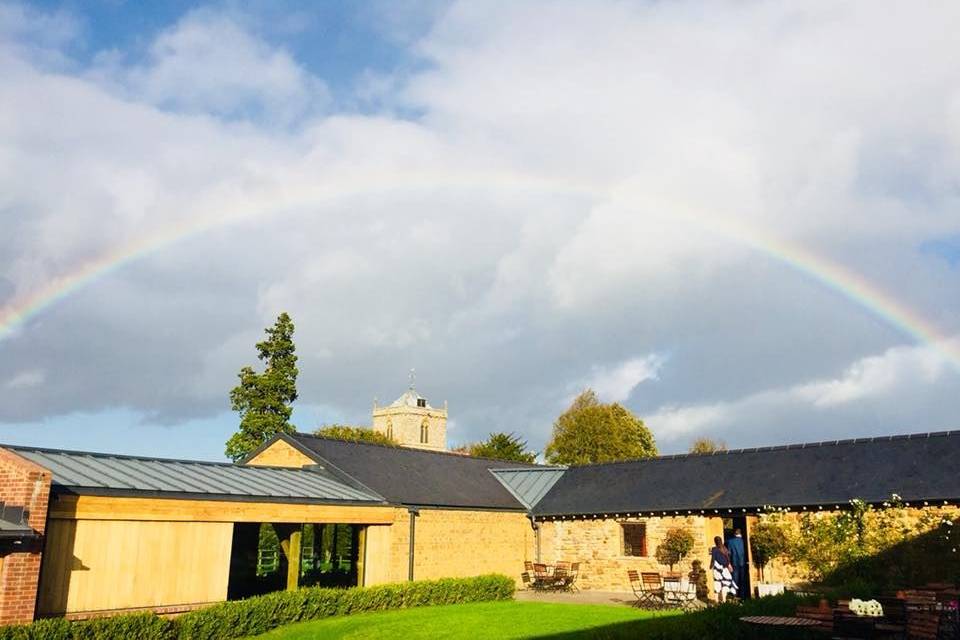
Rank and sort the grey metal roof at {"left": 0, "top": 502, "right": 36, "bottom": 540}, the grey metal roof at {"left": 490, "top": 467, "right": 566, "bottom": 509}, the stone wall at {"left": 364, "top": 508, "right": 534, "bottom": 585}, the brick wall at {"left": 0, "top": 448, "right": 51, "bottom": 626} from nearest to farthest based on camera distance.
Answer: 1. the grey metal roof at {"left": 0, "top": 502, "right": 36, "bottom": 540}
2. the brick wall at {"left": 0, "top": 448, "right": 51, "bottom": 626}
3. the stone wall at {"left": 364, "top": 508, "right": 534, "bottom": 585}
4. the grey metal roof at {"left": 490, "top": 467, "right": 566, "bottom": 509}

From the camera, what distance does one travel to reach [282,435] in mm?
26078

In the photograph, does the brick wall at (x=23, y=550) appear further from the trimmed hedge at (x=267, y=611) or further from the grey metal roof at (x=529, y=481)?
the grey metal roof at (x=529, y=481)

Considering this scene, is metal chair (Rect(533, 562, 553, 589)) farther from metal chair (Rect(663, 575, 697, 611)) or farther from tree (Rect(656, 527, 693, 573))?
metal chair (Rect(663, 575, 697, 611))

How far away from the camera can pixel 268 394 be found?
141ft

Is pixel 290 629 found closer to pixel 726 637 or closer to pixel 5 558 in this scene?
pixel 5 558

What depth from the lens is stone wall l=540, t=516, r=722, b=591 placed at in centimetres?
2403

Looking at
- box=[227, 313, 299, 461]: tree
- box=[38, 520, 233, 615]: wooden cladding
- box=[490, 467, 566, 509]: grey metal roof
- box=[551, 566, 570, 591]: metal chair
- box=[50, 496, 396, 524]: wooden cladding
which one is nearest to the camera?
box=[38, 520, 233, 615]: wooden cladding

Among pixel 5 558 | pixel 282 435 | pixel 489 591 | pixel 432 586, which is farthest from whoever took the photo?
pixel 282 435

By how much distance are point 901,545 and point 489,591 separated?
1102 centimetres

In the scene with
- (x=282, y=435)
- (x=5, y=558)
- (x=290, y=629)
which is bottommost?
(x=290, y=629)

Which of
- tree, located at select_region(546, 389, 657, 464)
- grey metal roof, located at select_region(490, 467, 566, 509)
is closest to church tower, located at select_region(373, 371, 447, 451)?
tree, located at select_region(546, 389, 657, 464)

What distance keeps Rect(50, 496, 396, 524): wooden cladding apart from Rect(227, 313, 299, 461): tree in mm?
21492

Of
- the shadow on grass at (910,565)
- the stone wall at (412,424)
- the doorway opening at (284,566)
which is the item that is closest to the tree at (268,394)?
the doorway opening at (284,566)

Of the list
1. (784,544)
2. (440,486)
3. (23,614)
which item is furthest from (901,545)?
(23,614)
